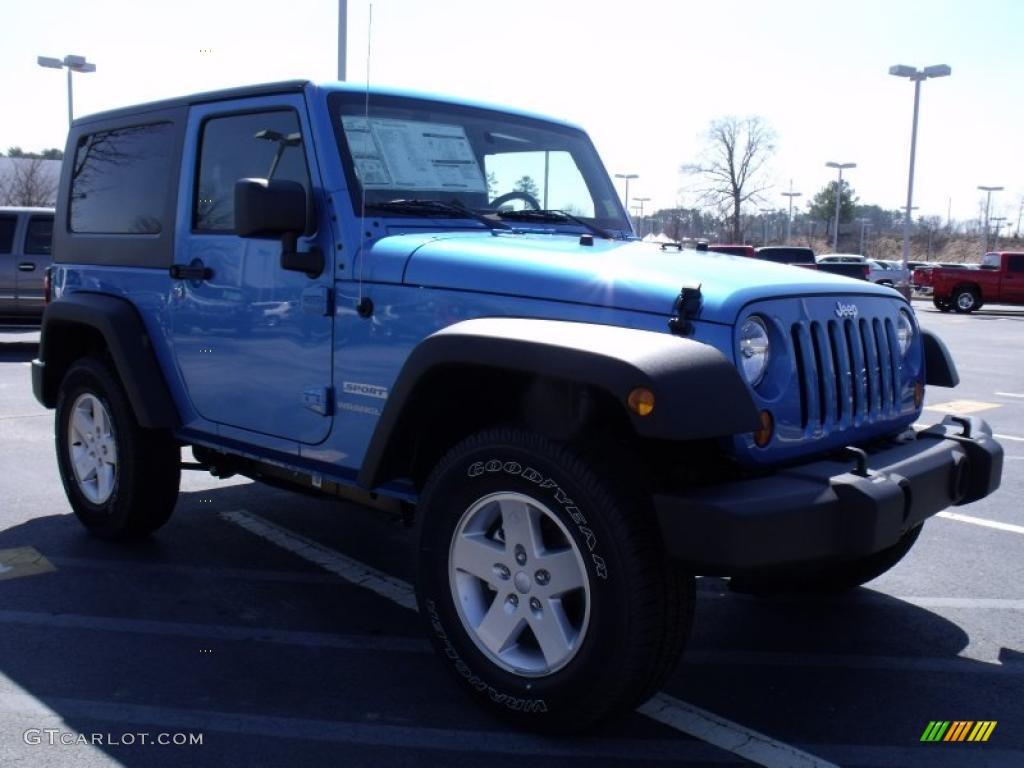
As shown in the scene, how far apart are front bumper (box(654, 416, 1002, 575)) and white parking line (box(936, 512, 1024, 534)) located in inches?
116

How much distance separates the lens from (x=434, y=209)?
13.4 ft

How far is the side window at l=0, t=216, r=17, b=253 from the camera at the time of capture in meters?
14.6

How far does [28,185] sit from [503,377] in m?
42.4

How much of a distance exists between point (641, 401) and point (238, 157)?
2.47 m

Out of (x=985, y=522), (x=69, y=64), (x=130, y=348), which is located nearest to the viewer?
(x=130, y=348)

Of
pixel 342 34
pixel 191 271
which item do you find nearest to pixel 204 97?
pixel 191 271

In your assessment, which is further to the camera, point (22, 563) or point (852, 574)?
point (22, 563)

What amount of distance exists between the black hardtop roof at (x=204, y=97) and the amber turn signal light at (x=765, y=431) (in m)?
2.22

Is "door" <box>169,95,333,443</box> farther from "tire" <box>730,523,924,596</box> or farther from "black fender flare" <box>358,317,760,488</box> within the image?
"tire" <box>730,523,924,596</box>

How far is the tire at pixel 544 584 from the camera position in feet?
9.71

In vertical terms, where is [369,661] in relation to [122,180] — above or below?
below

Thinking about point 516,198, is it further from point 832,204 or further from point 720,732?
point 832,204

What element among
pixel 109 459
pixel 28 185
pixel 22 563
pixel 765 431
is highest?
pixel 28 185

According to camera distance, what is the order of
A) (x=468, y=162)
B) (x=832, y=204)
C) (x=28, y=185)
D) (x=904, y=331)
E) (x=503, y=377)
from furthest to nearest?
(x=832, y=204) < (x=28, y=185) < (x=468, y=162) < (x=904, y=331) < (x=503, y=377)
